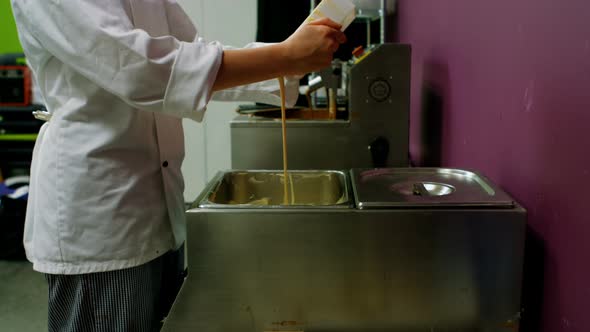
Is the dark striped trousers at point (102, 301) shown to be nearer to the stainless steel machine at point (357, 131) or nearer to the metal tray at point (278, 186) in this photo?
the metal tray at point (278, 186)

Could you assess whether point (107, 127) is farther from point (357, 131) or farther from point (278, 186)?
point (357, 131)

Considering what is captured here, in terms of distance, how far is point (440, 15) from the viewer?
1740mm

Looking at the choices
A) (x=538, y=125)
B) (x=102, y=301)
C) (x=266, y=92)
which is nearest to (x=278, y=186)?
(x=266, y=92)

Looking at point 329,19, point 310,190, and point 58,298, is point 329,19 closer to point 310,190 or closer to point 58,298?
point 310,190

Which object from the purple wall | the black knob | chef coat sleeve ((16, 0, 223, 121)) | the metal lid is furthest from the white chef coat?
the black knob

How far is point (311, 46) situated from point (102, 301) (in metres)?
0.61

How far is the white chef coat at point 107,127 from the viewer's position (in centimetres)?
85

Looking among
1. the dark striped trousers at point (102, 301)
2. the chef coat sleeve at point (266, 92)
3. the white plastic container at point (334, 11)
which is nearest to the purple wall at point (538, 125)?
the white plastic container at point (334, 11)

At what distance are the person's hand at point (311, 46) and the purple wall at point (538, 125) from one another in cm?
38

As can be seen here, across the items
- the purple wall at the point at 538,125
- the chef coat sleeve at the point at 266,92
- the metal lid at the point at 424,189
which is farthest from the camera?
the chef coat sleeve at the point at 266,92

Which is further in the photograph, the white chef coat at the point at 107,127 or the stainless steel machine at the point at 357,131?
the stainless steel machine at the point at 357,131

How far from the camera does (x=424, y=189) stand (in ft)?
3.48

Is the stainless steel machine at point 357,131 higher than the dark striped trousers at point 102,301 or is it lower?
higher

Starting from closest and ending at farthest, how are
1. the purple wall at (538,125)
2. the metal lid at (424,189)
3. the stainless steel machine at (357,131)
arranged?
1. the purple wall at (538,125)
2. the metal lid at (424,189)
3. the stainless steel machine at (357,131)
